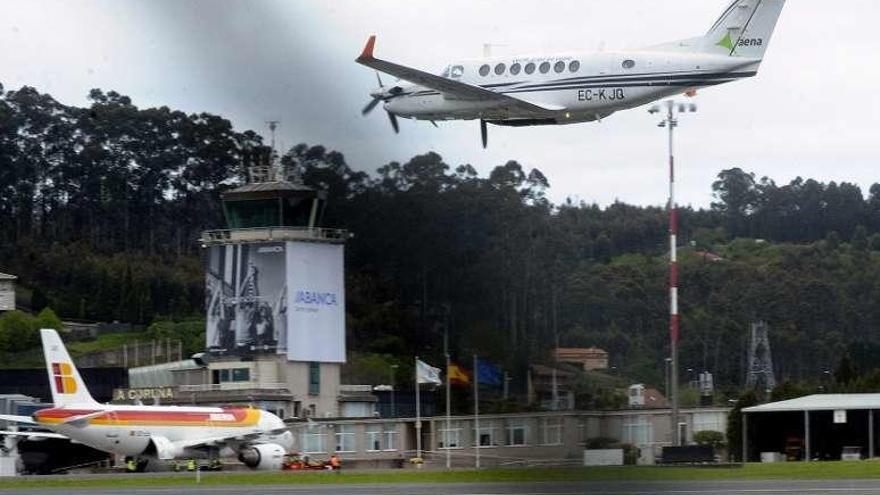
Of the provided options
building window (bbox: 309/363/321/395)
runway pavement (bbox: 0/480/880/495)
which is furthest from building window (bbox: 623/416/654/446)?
building window (bbox: 309/363/321/395)

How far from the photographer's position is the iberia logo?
50.4m

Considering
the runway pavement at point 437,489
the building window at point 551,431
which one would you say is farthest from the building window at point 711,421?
the building window at point 551,431

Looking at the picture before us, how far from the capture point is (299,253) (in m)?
66.0

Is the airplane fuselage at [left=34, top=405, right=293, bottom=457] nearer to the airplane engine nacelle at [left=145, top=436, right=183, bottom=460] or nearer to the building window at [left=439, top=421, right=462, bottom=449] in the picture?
the airplane engine nacelle at [left=145, top=436, right=183, bottom=460]

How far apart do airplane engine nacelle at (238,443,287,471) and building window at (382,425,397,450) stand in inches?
200

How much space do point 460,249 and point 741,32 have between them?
42.1 metres

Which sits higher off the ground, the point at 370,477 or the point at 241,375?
the point at 241,375

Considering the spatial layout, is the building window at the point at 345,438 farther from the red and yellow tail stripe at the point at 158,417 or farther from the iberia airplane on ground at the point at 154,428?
the red and yellow tail stripe at the point at 158,417

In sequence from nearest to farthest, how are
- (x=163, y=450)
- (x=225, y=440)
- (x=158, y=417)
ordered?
(x=163, y=450), (x=158, y=417), (x=225, y=440)

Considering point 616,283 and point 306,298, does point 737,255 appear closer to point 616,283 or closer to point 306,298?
point 306,298

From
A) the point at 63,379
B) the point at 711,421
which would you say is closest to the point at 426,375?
the point at 711,421

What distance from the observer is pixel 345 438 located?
54719 mm

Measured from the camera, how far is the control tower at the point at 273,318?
67938 millimetres

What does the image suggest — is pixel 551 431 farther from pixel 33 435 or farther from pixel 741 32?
pixel 741 32
